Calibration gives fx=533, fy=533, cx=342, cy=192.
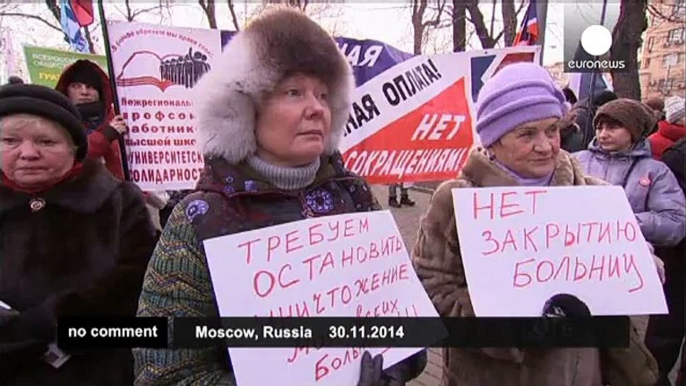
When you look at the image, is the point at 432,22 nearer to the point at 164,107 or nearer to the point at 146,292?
the point at 164,107

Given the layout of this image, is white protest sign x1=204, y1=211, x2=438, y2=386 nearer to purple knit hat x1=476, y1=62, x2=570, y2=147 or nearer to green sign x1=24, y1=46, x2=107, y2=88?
purple knit hat x1=476, y1=62, x2=570, y2=147

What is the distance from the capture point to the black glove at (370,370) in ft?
2.58

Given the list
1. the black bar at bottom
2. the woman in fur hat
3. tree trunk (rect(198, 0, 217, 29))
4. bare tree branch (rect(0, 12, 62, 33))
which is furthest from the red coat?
the woman in fur hat

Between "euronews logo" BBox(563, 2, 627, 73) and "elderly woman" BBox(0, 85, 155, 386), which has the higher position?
"euronews logo" BBox(563, 2, 627, 73)

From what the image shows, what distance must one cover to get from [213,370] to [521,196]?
552mm

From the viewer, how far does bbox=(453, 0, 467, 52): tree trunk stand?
2.94ft

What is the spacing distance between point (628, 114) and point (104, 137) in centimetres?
103

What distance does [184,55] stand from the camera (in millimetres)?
955

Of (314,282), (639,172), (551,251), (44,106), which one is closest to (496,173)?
(551,251)

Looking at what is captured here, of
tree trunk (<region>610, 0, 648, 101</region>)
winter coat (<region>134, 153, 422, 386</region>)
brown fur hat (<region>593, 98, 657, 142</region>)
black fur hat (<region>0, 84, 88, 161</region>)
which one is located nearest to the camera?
winter coat (<region>134, 153, 422, 386</region>)

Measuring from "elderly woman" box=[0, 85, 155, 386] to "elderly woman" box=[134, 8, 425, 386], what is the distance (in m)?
0.20

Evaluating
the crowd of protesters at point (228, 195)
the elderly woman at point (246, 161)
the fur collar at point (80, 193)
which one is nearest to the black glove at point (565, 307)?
the crowd of protesters at point (228, 195)

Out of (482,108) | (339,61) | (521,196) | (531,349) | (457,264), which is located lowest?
(531,349)

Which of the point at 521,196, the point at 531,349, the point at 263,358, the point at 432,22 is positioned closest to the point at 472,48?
the point at 432,22
